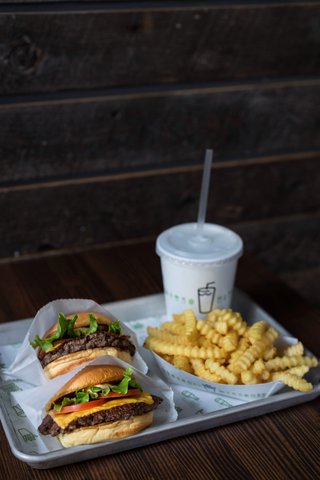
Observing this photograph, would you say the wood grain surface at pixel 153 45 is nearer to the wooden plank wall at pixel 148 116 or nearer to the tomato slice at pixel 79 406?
the wooden plank wall at pixel 148 116

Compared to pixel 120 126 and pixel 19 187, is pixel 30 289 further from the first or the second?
pixel 120 126

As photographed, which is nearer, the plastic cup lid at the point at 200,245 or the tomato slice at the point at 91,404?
the tomato slice at the point at 91,404

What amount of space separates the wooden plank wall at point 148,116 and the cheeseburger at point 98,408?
871 millimetres

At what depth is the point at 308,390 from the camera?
1168 mm

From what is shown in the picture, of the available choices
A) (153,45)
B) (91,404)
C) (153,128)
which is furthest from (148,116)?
(91,404)

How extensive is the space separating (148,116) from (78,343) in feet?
3.08

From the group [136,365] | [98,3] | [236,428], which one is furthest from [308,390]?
[98,3]

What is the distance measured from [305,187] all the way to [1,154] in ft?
3.37

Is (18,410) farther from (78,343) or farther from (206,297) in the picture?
(206,297)

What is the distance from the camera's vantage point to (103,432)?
1028 millimetres

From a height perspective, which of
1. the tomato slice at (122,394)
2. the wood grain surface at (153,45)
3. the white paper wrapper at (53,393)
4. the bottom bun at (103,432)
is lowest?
the white paper wrapper at (53,393)

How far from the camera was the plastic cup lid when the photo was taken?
4.51 feet

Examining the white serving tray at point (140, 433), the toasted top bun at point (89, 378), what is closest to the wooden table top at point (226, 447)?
the white serving tray at point (140, 433)

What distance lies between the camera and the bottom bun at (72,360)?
1130mm
